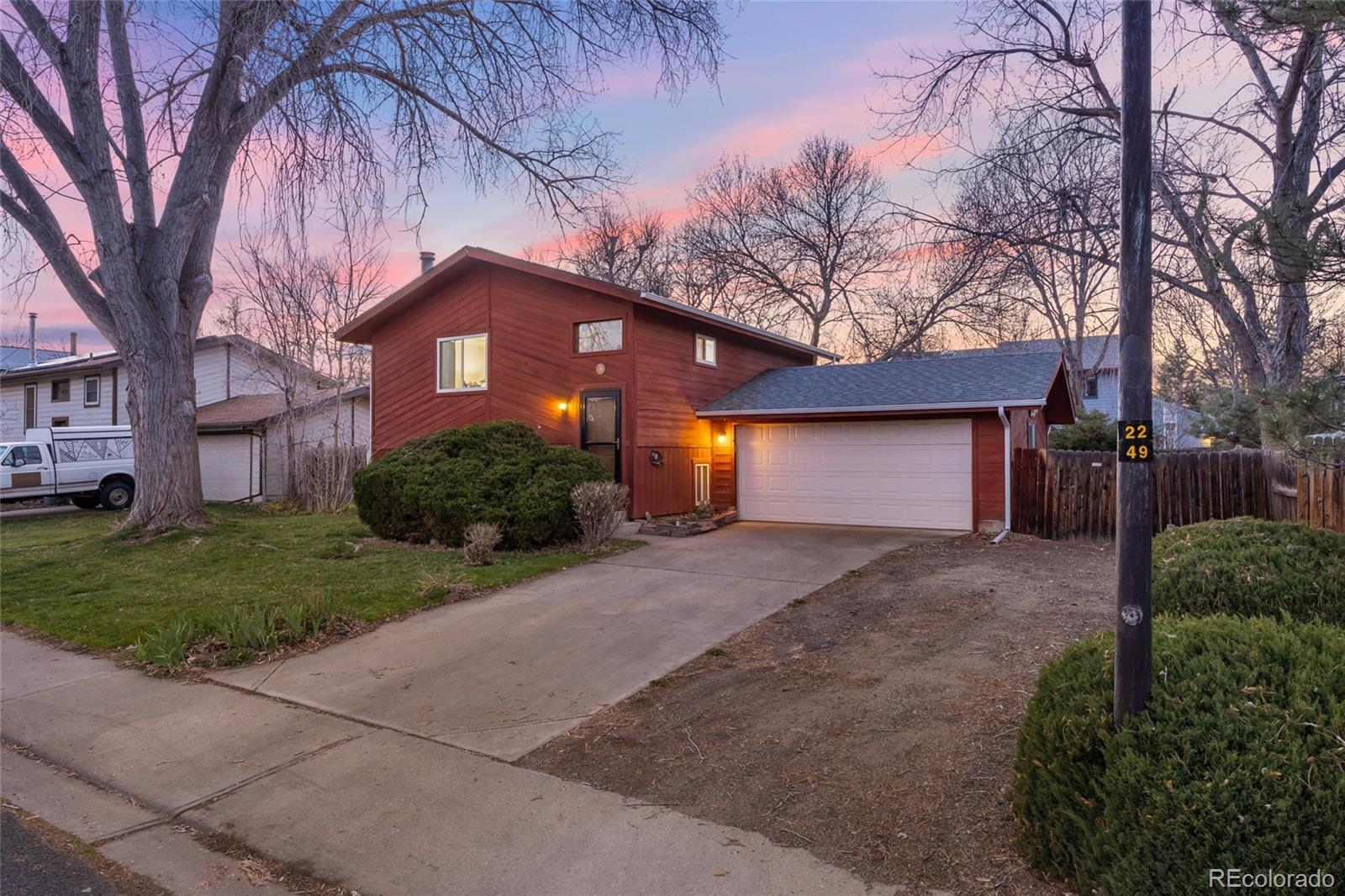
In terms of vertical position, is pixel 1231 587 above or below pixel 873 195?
below

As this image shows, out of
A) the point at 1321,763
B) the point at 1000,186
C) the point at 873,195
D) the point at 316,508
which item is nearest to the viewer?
the point at 1321,763

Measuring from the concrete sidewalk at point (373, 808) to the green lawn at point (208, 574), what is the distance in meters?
2.21

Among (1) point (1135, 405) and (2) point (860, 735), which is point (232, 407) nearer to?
(2) point (860, 735)

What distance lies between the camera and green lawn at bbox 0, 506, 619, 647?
7.26m

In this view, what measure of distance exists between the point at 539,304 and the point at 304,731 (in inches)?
436

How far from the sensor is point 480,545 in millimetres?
9578

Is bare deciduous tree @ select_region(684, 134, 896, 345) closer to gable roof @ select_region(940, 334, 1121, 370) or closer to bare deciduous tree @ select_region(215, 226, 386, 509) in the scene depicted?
gable roof @ select_region(940, 334, 1121, 370)

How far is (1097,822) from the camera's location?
96.4 inches

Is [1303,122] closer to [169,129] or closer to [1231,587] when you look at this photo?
[1231,587]

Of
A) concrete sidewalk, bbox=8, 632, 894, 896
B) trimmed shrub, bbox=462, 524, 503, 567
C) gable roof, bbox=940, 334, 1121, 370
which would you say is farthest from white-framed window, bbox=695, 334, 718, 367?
concrete sidewalk, bbox=8, 632, 894, 896

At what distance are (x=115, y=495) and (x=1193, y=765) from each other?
22449mm

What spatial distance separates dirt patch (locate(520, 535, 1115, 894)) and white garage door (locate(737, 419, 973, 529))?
18.4 ft

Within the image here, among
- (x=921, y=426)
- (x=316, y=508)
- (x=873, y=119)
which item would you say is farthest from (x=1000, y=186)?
(x=316, y=508)

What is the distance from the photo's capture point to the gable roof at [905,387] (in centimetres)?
1231
